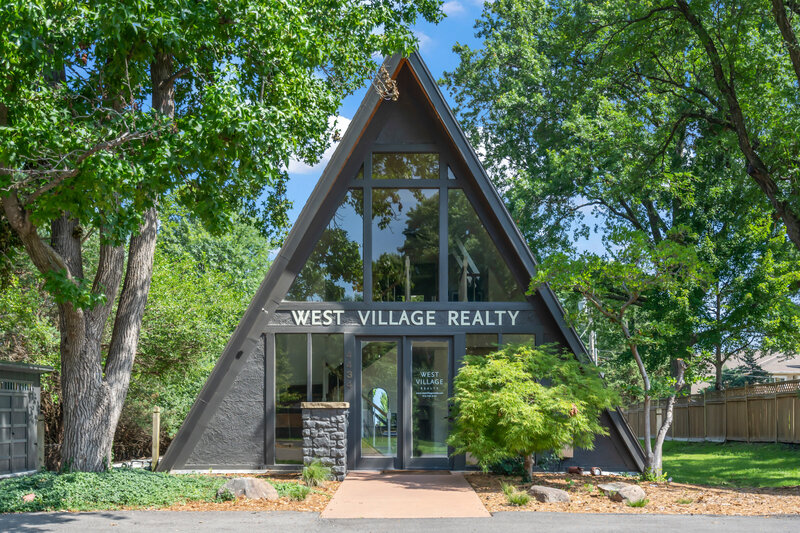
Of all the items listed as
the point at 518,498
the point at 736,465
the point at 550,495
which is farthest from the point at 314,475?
the point at 736,465

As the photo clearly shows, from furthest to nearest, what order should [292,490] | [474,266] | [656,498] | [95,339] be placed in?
[474,266], [95,339], [656,498], [292,490]

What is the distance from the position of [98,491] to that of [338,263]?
5409 mm

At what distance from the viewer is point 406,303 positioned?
13.1m

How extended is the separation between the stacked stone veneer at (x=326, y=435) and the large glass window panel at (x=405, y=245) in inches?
93.8

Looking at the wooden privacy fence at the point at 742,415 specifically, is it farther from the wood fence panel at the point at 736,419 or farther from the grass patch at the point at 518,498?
the grass patch at the point at 518,498

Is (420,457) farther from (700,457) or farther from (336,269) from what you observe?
(700,457)

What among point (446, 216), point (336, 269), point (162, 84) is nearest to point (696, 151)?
point (446, 216)

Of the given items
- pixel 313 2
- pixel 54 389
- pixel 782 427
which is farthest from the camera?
pixel 782 427

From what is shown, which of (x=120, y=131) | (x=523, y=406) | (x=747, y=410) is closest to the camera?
(x=120, y=131)

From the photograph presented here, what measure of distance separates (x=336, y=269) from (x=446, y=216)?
214cm

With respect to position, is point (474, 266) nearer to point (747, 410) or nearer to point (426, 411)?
point (426, 411)

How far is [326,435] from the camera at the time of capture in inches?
460

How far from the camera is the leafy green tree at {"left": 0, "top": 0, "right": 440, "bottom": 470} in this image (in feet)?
27.6

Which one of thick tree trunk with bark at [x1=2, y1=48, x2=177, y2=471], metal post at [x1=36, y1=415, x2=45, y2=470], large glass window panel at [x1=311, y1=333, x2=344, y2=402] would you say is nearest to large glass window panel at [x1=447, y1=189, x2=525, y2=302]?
large glass window panel at [x1=311, y1=333, x2=344, y2=402]
